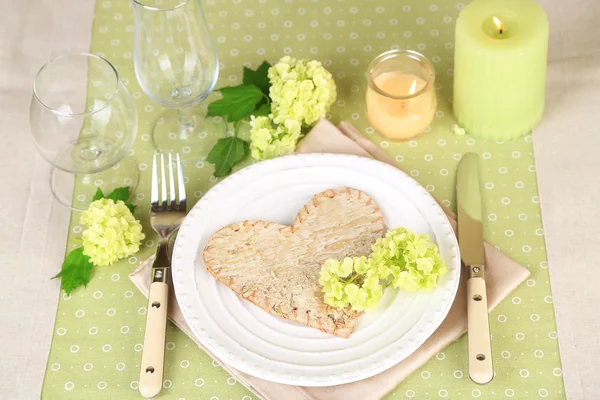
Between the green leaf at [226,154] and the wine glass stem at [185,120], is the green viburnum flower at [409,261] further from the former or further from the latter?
the wine glass stem at [185,120]

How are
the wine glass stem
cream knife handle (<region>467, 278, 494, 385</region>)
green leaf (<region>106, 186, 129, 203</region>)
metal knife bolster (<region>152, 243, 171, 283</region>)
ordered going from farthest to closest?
the wine glass stem
green leaf (<region>106, 186, 129, 203</region>)
metal knife bolster (<region>152, 243, 171, 283</region>)
cream knife handle (<region>467, 278, 494, 385</region>)

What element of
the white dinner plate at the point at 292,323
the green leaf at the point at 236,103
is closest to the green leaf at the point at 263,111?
the green leaf at the point at 236,103

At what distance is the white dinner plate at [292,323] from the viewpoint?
3.36ft

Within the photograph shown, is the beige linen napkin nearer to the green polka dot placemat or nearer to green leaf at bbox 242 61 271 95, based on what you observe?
the green polka dot placemat

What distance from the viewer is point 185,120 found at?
1.36 meters

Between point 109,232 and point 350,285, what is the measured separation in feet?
1.13

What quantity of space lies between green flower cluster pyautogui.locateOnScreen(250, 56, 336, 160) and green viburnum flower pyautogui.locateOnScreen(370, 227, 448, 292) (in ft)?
0.89

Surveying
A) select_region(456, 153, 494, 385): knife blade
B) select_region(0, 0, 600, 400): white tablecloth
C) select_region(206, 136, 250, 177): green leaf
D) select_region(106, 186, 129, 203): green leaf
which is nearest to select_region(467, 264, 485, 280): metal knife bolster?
select_region(456, 153, 494, 385): knife blade

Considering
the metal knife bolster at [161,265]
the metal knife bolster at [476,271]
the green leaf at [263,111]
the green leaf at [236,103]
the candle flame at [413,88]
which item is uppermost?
the candle flame at [413,88]

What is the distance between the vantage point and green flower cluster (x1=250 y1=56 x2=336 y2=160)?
1259 millimetres

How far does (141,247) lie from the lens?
3.96 ft

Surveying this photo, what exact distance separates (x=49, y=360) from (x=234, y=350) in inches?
10.0

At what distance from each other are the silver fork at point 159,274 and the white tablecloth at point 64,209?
5.8 inches

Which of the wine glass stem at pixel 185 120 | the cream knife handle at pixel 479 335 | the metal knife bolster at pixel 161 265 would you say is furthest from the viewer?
the wine glass stem at pixel 185 120
